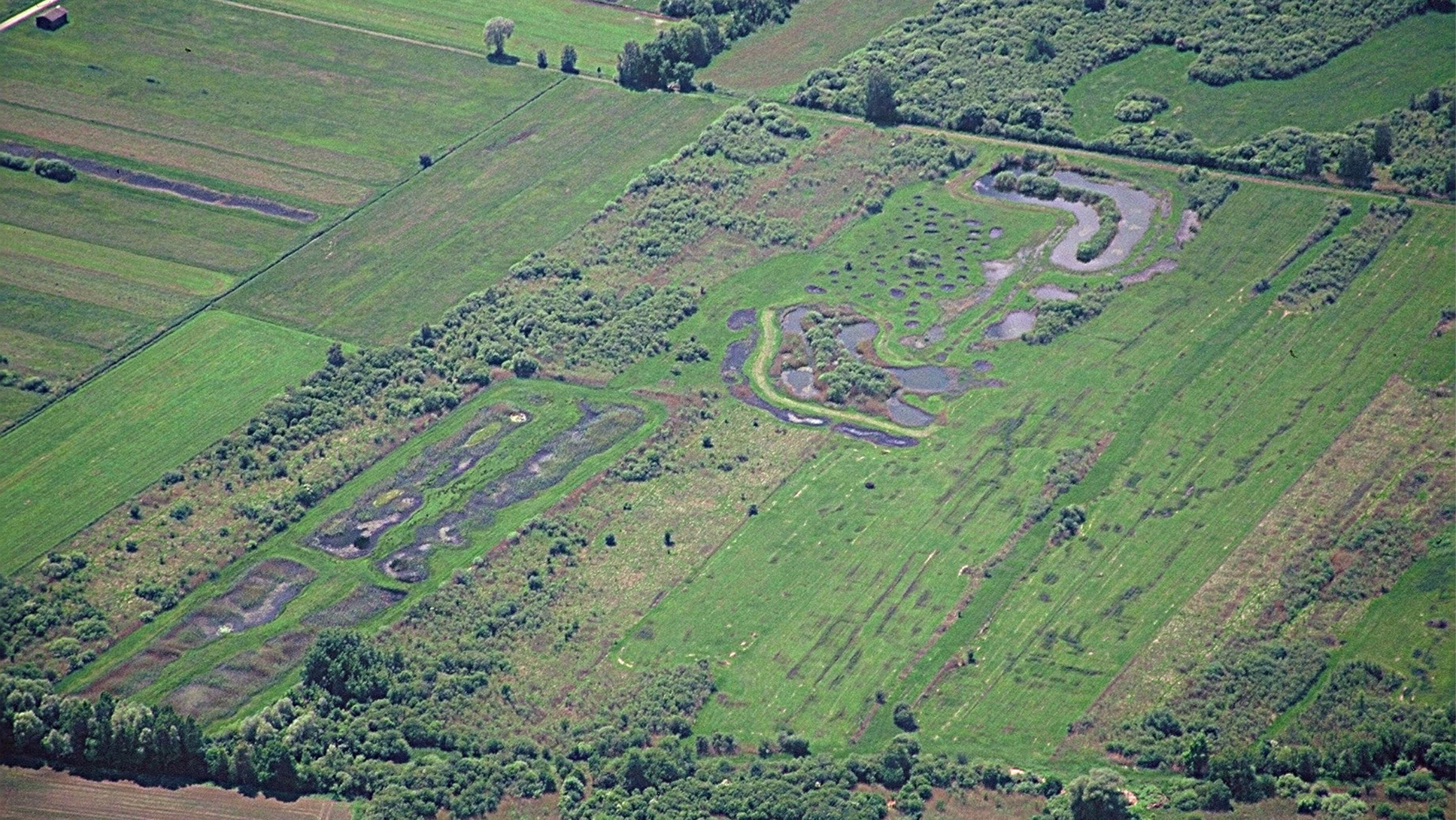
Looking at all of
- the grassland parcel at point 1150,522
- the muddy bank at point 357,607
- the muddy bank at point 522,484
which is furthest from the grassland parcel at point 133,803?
the grassland parcel at point 1150,522

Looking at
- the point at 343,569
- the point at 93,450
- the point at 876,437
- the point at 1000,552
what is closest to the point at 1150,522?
the point at 1000,552

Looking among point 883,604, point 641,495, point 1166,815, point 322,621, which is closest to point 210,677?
point 322,621

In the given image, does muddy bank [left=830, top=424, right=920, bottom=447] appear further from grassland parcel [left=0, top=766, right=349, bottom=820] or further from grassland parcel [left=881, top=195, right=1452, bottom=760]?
grassland parcel [left=0, top=766, right=349, bottom=820]

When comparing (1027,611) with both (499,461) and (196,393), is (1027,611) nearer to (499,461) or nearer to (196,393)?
(499,461)

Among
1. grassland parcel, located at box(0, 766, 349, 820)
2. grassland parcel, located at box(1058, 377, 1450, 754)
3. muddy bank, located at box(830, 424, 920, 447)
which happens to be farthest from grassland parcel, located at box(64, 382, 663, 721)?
grassland parcel, located at box(1058, 377, 1450, 754)

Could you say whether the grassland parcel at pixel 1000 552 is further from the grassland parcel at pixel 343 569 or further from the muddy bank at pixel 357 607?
the muddy bank at pixel 357 607

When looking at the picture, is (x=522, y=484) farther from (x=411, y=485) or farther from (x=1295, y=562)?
(x=1295, y=562)

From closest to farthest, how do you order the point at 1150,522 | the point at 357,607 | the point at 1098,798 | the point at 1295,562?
the point at 1098,798
the point at 1295,562
the point at 357,607
the point at 1150,522
